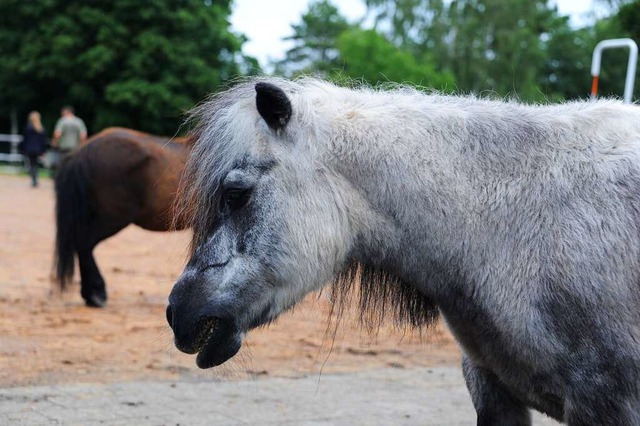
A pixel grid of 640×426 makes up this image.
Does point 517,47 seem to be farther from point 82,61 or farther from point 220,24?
point 82,61

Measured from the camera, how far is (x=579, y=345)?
272 centimetres

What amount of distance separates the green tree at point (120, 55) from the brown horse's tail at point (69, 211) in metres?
29.1

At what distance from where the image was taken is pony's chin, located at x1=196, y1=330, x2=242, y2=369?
2.92m

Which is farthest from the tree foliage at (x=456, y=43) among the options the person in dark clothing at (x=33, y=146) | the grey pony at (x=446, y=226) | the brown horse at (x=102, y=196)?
the grey pony at (x=446, y=226)

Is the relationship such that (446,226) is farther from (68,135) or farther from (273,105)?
(68,135)

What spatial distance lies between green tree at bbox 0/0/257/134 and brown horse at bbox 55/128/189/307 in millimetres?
28852

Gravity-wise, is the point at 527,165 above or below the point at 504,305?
above

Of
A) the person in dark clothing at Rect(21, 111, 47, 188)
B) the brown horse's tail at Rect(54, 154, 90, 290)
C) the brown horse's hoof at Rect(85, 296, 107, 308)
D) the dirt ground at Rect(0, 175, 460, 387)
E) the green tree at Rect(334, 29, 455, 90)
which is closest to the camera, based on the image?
the dirt ground at Rect(0, 175, 460, 387)

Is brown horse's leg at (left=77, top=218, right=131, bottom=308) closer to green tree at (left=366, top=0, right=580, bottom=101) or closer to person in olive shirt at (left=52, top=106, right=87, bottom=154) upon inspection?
person in olive shirt at (left=52, top=106, right=87, bottom=154)

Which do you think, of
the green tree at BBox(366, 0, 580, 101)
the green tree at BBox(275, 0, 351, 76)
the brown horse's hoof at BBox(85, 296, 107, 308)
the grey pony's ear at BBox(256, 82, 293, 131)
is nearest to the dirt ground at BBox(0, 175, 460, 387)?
the brown horse's hoof at BBox(85, 296, 107, 308)

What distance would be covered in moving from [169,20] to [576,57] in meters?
28.6

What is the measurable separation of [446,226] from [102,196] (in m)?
6.42

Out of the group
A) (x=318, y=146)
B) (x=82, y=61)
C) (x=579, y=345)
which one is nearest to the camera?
(x=579, y=345)

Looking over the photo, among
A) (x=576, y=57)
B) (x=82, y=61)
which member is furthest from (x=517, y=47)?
Result: (x=82, y=61)
